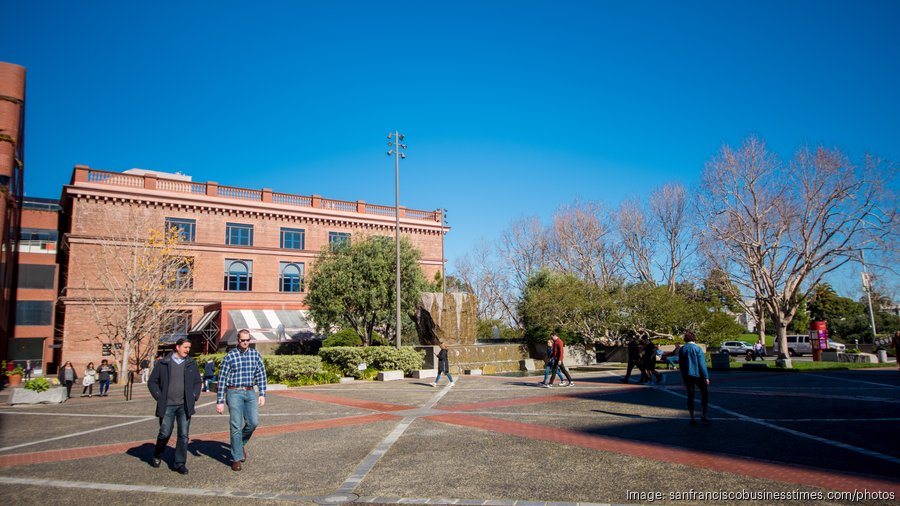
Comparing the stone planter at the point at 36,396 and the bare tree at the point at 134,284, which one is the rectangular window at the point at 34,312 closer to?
the bare tree at the point at 134,284

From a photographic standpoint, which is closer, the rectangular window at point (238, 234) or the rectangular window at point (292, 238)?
the rectangular window at point (238, 234)

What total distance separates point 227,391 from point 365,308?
82.7ft

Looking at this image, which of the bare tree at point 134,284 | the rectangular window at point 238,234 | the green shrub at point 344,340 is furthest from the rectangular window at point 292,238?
the green shrub at point 344,340

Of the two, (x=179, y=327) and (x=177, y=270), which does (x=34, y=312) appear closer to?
(x=179, y=327)

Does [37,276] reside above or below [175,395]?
above

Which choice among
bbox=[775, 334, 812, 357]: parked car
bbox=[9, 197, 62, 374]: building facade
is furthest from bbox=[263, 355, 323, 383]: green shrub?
bbox=[775, 334, 812, 357]: parked car

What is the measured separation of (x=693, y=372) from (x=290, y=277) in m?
38.5

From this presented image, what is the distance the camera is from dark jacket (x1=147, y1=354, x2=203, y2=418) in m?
7.27

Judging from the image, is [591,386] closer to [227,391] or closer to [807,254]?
[227,391]

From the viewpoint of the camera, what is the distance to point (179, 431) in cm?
728

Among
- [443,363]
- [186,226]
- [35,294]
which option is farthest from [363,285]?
[35,294]

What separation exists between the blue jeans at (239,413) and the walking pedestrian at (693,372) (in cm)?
720

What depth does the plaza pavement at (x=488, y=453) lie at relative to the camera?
5910 mm

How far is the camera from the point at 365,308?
1276 inches
